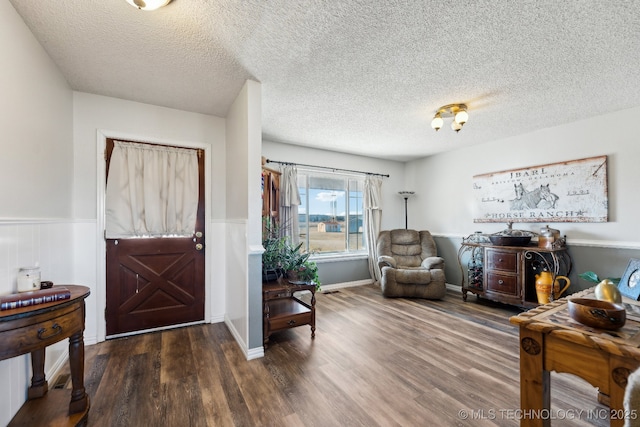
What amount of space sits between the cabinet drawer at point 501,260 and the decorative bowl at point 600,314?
2.67 m

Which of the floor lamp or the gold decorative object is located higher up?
the floor lamp

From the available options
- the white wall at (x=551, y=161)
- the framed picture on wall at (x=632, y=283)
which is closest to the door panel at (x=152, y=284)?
the framed picture on wall at (x=632, y=283)

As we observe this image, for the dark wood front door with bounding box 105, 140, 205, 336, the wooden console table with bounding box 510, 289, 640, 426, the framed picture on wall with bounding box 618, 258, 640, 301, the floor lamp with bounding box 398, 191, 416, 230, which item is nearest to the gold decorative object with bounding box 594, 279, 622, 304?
the wooden console table with bounding box 510, 289, 640, 426

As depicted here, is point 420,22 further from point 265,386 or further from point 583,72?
point 265,386

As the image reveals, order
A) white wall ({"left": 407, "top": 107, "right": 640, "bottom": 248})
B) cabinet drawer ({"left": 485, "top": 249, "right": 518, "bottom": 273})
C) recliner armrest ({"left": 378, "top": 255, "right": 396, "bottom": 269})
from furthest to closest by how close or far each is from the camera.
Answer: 1. recliner armrest ({"left": 378, "top": 255, "right": 396, "bottom": 269})
2. cabinet drawer ({"left": 485, "top": 249, "right": 518, "bottom": 273})
3. white wall ({"left": 407, "top": 107, "right": 640, "bottom": 248})

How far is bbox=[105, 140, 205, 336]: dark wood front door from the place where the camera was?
8.71 feet

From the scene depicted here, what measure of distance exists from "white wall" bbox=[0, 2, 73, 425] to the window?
9.52ft

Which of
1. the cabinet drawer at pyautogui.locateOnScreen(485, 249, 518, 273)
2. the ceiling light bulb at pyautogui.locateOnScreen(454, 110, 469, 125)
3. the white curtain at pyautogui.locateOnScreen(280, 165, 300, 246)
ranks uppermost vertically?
the ceiling light bulb at pyautogui.locateOnScreen(454, 110, 469, 125)

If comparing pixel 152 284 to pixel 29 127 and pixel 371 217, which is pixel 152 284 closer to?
pixel 29 127

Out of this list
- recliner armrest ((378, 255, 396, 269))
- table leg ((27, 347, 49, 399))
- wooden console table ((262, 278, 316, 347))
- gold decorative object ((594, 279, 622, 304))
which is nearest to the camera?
gold decorative object ((594, 279, 622, 304))

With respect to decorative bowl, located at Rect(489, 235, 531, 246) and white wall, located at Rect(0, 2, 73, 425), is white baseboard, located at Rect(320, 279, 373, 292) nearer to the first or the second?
decorative bowl, located at Rect(489, 235, 531, 246)

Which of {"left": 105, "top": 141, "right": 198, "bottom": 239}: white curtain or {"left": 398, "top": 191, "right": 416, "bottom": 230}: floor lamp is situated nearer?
{"left": 105, "top": 141, "right": 198, "bottom": 239}: white curtain

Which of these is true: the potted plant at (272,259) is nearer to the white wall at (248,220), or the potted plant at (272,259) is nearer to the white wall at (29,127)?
the white wall at (248,220)

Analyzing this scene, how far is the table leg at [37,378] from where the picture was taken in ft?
5.57
